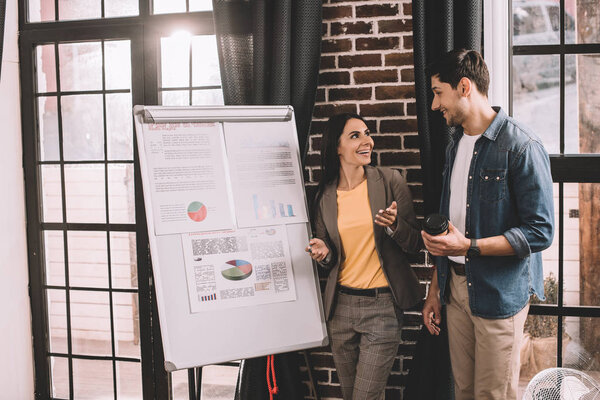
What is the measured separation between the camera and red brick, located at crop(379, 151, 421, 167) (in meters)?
2.30

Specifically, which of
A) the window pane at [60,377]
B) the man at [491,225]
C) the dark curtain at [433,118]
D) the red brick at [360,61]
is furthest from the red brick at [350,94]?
the window pane at [60,377]

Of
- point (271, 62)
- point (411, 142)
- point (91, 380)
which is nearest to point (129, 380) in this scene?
point (91, 380)

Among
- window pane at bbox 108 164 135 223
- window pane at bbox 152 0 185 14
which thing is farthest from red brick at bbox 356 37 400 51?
window pane at bbox 108 164 135 223

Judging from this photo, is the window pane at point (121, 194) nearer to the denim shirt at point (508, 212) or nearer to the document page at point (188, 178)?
the document page at point (188, 178)

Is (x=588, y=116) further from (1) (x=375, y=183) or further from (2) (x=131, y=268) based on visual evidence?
(2) (x=131, y=268)

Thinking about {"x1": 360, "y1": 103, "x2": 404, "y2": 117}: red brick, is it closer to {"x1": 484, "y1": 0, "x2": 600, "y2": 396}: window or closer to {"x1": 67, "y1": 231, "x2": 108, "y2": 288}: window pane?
{"x1": 484, "y1": 0, "x2": 600, "y2": 396}: window

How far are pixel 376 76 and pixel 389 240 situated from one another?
84cm

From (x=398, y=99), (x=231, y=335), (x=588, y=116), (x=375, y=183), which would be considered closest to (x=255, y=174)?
(x=375, y=183)

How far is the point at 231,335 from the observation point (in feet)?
6.23

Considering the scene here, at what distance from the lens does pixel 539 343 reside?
235 centimetres

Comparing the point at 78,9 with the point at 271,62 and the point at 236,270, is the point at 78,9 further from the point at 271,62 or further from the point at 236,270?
the point at 236,270

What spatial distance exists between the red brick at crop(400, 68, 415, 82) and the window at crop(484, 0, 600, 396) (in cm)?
35

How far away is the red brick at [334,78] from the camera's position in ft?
7.70

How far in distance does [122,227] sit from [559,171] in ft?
7.62
